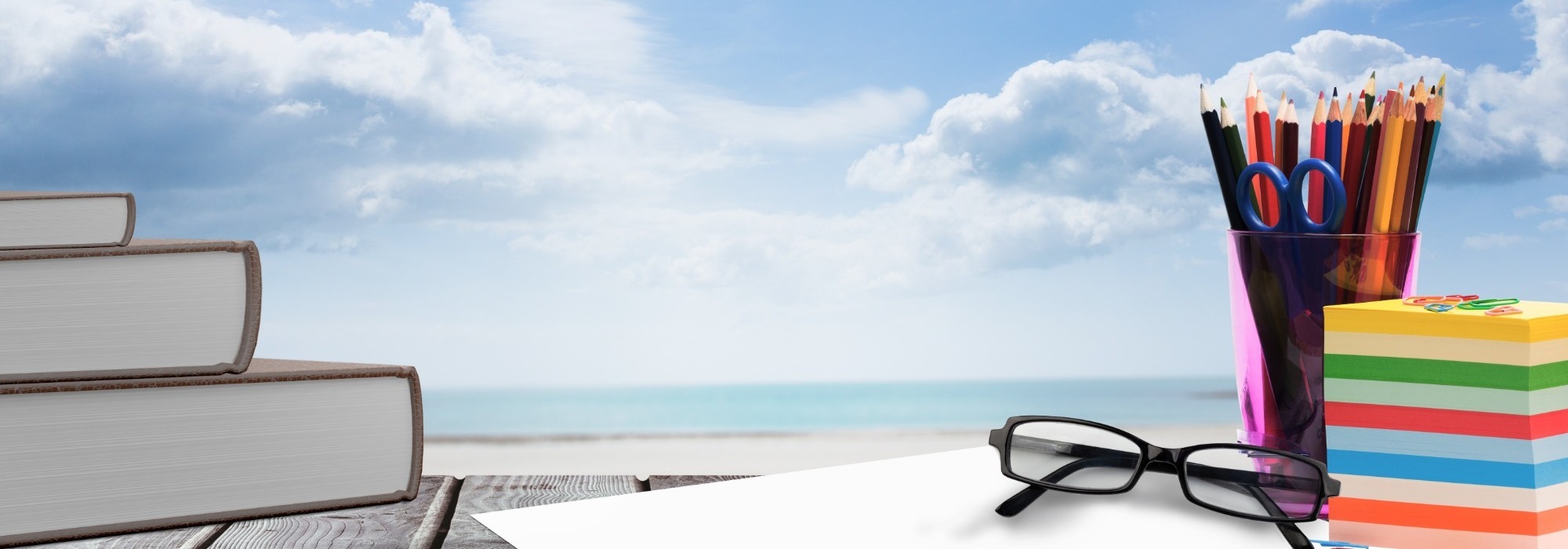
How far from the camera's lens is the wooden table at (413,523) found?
46 centimetres

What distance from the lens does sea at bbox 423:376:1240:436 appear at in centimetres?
329

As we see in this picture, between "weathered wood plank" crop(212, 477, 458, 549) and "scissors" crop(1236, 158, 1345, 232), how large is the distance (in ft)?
1.30

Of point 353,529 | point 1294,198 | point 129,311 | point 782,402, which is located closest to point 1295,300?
point 1294,198

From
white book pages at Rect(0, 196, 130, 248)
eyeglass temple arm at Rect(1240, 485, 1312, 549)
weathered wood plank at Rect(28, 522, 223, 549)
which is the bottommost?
weathered wood plank at Rect(28, 522, 223, 549)

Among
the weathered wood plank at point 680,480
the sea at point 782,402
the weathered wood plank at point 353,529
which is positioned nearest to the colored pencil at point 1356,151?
the weathered wood plank at point 680,480

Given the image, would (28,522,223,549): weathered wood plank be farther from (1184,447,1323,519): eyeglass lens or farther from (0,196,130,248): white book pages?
(1184,447,1323,519): eyeglass lens

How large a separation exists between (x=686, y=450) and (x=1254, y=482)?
3.27 ft

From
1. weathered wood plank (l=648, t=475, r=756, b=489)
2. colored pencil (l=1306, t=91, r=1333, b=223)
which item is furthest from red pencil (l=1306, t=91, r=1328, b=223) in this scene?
weathered wood plank (l=648, t=475, r=756, b=489)

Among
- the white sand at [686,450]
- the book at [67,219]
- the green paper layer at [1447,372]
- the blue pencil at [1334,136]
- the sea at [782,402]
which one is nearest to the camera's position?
the green paper layer at [1447,372]

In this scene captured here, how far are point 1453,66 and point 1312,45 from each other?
32 centimetres

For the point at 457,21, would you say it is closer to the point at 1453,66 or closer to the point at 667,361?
the point at 667,361

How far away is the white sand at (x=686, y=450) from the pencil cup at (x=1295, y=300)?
0.66 meters

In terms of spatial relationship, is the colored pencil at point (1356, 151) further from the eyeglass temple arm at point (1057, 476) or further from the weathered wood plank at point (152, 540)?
the weathered wood plank at point (152, 540)

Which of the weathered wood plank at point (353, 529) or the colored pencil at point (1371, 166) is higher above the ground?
the colored pencil at point (1371, 166)
